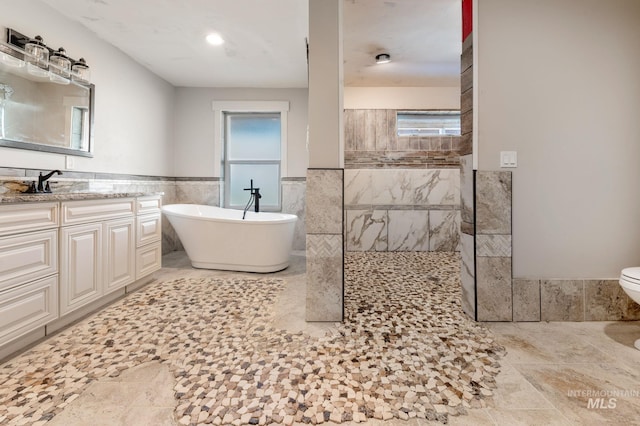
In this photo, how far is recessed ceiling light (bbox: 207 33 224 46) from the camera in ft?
9.80

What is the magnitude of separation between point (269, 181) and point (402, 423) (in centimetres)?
392

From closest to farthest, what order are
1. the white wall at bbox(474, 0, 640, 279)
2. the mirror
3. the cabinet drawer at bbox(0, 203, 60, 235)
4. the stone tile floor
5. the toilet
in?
1. the stone tile floor
2. the cabinet drawer at bbox(0, 203, 60, 235)
3. the toilet
4. the white wall at bbox(474, 0, 640, 279)
5. the mirror

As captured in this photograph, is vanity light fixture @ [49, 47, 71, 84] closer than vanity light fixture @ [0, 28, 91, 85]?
No

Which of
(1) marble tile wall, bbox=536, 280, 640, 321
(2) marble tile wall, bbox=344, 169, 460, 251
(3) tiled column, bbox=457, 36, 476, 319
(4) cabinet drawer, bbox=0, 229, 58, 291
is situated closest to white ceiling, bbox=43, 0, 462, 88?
(3) tiled column, bbox=457, 36, 476, 319

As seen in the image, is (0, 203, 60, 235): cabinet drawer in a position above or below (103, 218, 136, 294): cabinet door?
above

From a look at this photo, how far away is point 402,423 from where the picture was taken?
1146mm

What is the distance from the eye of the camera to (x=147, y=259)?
2742 millimetres

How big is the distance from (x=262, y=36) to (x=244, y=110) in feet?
5.14

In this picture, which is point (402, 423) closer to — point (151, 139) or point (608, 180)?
point (608, 180)

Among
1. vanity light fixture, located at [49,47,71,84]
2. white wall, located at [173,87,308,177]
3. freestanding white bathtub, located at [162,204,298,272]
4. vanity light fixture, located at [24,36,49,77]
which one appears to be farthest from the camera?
white wall, located at [173,87,308,177]

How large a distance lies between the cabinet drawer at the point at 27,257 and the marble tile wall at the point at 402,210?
11.1 ft

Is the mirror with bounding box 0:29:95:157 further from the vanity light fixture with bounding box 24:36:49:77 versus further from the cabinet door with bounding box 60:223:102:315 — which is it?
the cabinet door with bounding box 60:223:102:315

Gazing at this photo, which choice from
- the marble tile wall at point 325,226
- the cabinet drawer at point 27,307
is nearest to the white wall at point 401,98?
the marble tile wall at point 325,226

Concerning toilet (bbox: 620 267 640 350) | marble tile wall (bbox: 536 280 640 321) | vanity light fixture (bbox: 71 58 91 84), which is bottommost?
marble tile wall (bbox: 536 280 640 321)
